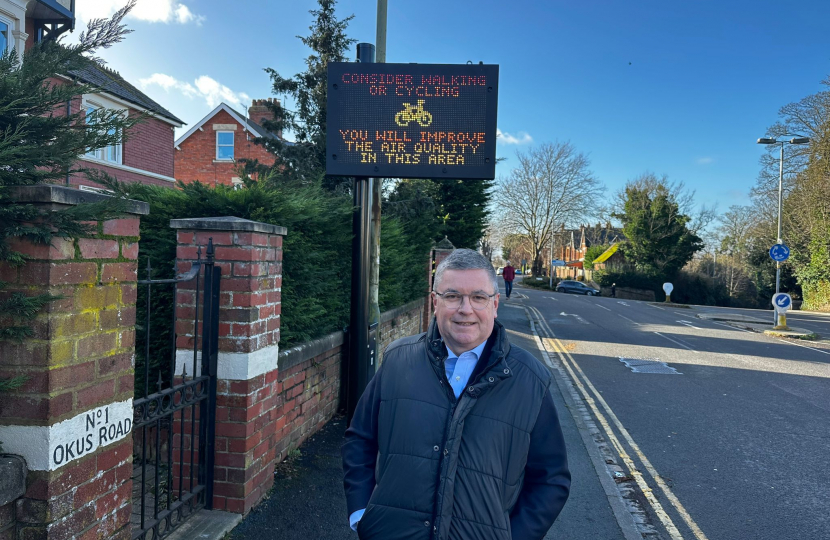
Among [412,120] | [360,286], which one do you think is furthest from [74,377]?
[412,120]

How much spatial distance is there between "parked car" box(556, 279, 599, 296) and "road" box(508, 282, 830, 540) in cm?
3162

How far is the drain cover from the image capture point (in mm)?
10617

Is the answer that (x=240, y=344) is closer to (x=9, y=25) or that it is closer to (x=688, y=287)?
(x=9, y=25)

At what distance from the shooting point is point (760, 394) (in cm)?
888

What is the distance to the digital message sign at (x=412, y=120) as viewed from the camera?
5332 mm

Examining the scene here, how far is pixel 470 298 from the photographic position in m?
2.26

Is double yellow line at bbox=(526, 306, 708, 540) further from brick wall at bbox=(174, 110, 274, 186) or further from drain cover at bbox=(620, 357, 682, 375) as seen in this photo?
brick wall at bbox=(174, 110, 274, 186)

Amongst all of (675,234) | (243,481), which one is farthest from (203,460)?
(675,234)

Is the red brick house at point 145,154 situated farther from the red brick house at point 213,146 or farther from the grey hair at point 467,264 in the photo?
the grey hair at point 467,264

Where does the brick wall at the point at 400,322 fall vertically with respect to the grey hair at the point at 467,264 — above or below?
below

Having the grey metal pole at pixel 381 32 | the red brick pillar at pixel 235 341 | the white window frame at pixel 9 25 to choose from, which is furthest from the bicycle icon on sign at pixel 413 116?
the white window frame at pixel 9 25

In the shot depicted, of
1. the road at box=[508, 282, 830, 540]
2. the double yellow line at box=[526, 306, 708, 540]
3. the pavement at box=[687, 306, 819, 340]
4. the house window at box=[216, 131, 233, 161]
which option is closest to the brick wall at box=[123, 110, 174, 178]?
Result: the house window at box=[216, 131, 233, 161]

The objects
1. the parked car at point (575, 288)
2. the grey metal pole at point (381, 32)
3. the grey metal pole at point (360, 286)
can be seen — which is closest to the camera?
the grey metal pole at point (360, 286)

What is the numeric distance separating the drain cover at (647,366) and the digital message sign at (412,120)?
23.7 feet
